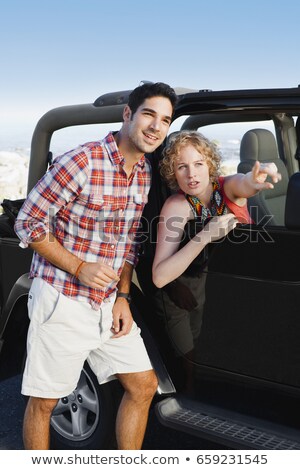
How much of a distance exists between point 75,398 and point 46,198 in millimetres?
1040

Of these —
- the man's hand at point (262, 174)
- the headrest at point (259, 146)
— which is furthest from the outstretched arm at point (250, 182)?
the headrest at point (259, 146)

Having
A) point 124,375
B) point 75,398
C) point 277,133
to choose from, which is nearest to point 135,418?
point 124,375

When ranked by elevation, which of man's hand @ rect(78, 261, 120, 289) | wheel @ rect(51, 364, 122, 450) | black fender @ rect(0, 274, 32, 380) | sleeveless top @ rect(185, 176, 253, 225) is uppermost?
sleeveless top @ rect(185, 176, 253, 225)

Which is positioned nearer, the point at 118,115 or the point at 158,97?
the point at 158,97

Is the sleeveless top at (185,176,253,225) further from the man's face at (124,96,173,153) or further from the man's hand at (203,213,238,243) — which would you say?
the man's face at (124,96,173,153)

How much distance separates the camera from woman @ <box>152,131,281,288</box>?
8.94ft

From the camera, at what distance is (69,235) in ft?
8.89

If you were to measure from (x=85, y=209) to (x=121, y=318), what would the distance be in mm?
507

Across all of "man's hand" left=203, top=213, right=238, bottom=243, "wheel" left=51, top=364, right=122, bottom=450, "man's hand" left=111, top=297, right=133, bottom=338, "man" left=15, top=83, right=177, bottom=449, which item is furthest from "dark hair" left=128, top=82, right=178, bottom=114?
"wheel" left=51, top=364, right=122, bottom=450

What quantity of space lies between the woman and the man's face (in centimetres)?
14

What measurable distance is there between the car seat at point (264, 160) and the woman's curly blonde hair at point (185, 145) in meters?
0.29

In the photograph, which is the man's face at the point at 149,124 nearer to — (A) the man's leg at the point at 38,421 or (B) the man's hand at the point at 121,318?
(B) the man's hand at the point at 121,318

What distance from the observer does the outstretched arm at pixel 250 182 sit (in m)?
2.50

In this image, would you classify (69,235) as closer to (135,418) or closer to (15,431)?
(135,418)
